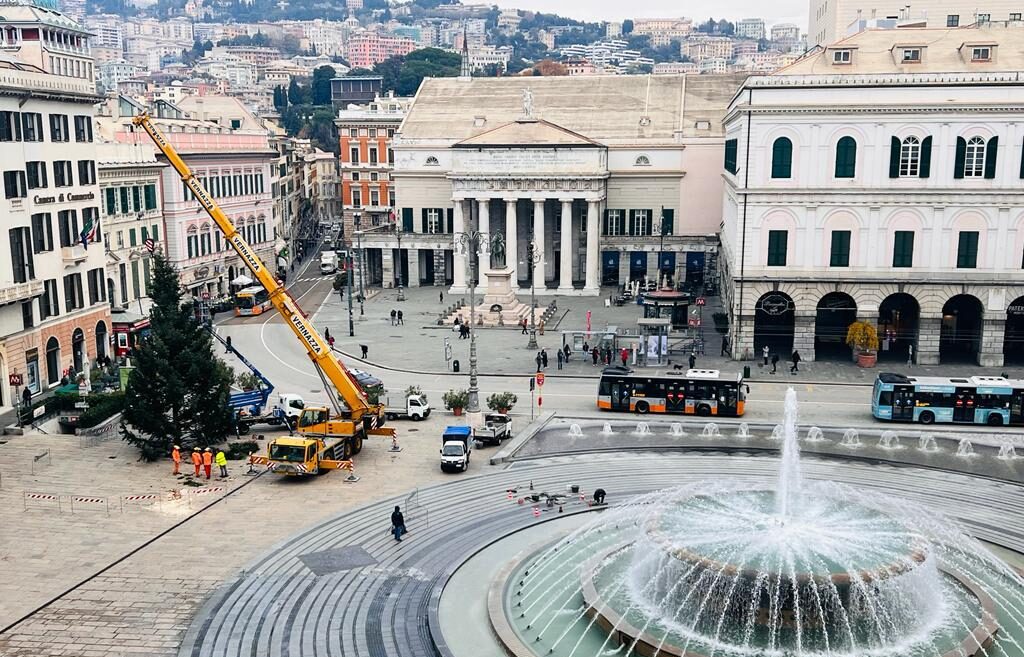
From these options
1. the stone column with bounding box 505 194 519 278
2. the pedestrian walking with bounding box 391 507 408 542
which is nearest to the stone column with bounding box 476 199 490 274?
the stone column with bounding box 505 194 519 278

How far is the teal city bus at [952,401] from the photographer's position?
160 ft

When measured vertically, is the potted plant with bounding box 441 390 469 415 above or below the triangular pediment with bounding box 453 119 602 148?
below

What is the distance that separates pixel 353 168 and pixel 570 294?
38.2 meters

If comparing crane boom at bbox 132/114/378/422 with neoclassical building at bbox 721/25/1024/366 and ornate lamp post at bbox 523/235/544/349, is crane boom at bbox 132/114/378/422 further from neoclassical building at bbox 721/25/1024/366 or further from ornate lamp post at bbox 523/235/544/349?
neoclassical building at bbox 721/25/1024/366

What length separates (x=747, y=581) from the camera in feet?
85.6

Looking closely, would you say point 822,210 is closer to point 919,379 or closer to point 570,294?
point 919,379

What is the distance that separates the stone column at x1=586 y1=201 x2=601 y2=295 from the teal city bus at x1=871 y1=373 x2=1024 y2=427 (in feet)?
152

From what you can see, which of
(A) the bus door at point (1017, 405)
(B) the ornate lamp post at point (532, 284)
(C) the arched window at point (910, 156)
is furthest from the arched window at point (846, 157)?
(B) the ornate lamp post at point (532, 284)

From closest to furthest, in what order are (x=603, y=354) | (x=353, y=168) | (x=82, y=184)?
(x=82, y=184), (x=603, y=354), (x=353, y=168)

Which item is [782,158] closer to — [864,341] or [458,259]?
[864,341]

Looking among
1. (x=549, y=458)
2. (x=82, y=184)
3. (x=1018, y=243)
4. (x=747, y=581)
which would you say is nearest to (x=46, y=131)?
(x=82, y=184)

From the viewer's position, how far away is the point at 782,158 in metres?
61.0

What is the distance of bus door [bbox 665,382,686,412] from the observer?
169ft

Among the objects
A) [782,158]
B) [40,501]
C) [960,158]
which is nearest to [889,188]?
[960,158]
